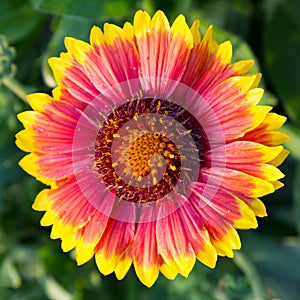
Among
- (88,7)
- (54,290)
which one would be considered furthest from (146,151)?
(54,290)

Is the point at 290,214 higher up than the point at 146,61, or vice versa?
the point at 146,61

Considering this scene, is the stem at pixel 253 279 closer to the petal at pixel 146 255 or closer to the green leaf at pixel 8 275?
the petal at pixel 146 255

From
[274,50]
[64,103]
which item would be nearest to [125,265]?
[64,103]

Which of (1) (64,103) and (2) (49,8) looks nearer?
(1) (64,103)

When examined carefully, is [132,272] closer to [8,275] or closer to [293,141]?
[8,275]

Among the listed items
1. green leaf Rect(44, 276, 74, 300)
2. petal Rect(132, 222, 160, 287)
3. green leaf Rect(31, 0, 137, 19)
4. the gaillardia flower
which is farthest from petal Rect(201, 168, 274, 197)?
green leaf Rect(44, 276, 74, 300)

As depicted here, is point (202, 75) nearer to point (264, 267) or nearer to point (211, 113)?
point (211, 113)

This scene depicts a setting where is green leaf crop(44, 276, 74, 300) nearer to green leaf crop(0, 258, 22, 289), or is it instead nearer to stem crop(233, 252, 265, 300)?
green leaf crop(0, 258, 22, 289)
